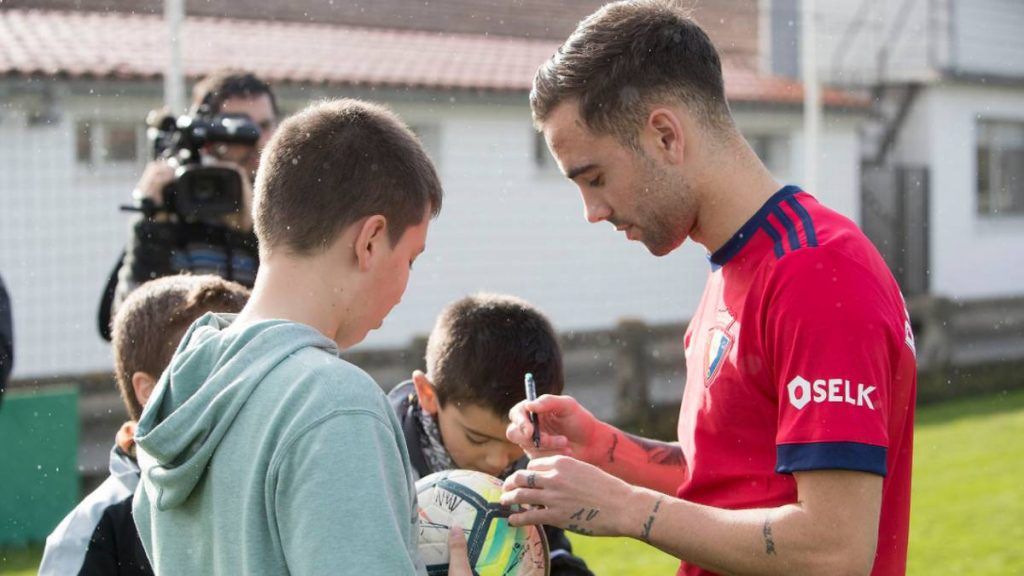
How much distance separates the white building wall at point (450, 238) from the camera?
9961 mm

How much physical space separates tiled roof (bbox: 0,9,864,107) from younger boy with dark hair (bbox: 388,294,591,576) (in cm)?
708

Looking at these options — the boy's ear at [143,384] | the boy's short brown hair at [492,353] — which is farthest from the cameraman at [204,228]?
the boy's short brown hair at [492,353]

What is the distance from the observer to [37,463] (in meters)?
7.24

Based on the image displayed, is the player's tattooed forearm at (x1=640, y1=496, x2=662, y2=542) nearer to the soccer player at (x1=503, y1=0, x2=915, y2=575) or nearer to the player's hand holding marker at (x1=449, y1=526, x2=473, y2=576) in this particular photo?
the soccer player at (x1=503, y1=0, x2=915, y2=575)

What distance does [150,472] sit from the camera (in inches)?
81.5

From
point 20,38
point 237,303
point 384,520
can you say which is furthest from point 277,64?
point 384,520

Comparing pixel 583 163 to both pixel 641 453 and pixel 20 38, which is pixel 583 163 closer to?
pixel 641 453

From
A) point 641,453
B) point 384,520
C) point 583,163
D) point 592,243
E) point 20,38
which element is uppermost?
point 20,38

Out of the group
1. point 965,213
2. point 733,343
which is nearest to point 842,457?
point 733,343

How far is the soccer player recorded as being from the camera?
213 cm

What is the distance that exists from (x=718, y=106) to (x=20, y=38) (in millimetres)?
9703

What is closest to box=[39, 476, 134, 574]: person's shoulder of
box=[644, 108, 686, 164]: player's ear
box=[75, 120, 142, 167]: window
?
box=[644, 108, 686, 164]: player's ear

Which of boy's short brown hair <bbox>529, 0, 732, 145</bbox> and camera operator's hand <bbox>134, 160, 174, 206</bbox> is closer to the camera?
boy's short brown hair <bbox>529, 0, 732, 145</bbox>

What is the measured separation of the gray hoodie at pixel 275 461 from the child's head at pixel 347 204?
6.0 inches
